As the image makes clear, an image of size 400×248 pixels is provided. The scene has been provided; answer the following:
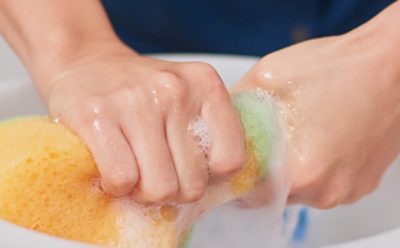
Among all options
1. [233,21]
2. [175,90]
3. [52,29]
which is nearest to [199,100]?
[175,90]

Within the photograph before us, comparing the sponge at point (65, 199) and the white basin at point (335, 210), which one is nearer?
the sponge at point (65, 199)

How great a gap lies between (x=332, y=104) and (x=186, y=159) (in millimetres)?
130

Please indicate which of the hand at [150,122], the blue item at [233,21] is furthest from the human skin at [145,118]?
the blue item at [233,21]

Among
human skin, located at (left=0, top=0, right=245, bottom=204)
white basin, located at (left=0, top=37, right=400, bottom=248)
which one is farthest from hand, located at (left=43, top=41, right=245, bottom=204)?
white basin, located at (left=0, top=37, right=400, bottom=248)

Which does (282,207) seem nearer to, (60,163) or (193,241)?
(193,241)

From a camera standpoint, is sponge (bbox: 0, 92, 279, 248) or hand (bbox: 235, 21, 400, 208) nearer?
sponge (bbox: 0, 92, 279, 248)

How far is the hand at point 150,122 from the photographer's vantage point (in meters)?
0.40

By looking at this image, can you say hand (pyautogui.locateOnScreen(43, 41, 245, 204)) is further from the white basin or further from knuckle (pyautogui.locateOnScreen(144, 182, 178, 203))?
the white basin

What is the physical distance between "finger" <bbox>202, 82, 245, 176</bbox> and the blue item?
0.86 ft

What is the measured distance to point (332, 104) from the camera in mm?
499

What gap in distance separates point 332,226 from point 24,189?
32 cm

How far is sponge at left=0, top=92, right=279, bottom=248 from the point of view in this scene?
0.38 metres

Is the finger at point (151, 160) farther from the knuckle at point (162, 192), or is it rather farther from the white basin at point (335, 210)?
the white basin at point (335, 210)

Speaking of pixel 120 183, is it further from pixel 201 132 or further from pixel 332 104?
pixel 332 104
